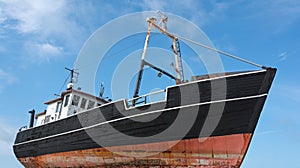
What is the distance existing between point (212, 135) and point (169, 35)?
20.1ft

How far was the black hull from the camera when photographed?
8.46m

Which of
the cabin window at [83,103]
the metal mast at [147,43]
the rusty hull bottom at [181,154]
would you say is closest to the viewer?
the rusty hull bottom at [181,154]

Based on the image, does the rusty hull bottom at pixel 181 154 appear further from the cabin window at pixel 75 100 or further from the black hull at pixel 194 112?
the cabin window at pixel 75 100

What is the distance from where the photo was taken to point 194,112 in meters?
9.03

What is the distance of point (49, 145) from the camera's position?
48.4ft

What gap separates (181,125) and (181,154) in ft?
3.23

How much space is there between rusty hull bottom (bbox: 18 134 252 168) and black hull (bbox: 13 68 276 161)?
0.19 meters

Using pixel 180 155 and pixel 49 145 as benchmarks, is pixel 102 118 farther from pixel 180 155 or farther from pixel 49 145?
pixel 49 145

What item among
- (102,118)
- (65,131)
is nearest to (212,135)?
(102,118)

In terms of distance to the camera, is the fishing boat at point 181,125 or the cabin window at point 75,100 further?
the cabin window at point 75,100

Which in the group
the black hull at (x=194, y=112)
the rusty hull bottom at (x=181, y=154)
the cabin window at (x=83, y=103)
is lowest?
the rusty hull bottom at (x=181, y=154)

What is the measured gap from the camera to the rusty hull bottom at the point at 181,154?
839cm

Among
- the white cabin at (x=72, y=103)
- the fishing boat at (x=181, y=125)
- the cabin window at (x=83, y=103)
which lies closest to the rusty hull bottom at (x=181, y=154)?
the fishing boat at (x=181, y=125)

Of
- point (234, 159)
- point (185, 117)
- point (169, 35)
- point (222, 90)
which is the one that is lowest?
point (234, 159)
